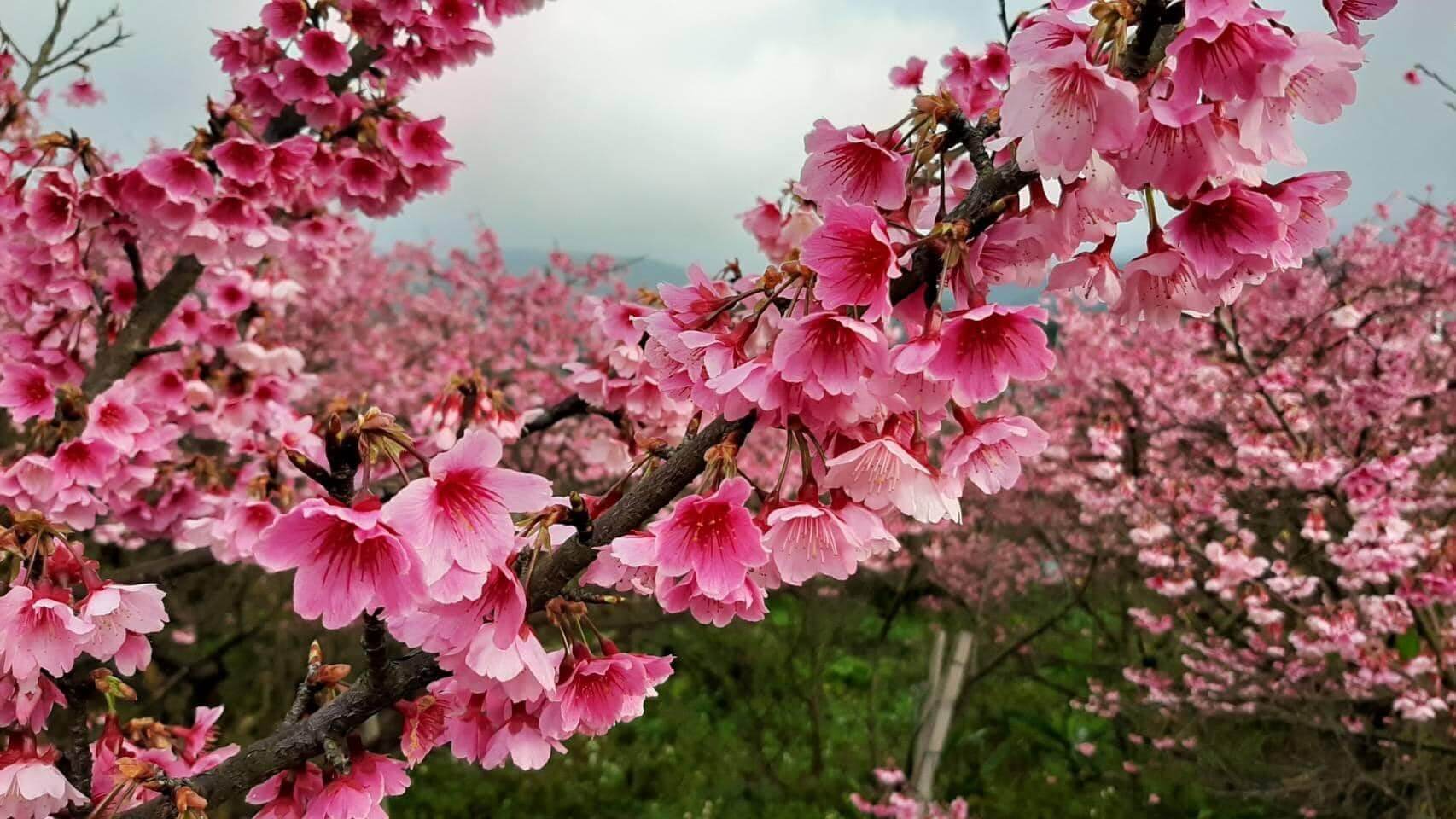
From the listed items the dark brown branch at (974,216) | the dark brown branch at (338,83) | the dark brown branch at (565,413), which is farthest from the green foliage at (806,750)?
the dark brown branch at (974,216)

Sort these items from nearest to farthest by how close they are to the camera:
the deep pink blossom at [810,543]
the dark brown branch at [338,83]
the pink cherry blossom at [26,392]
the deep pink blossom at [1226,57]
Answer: the deep pink blossom at [1226,57], the deep pink blossom at [810,543], the pink cherry blossom at [26,392], the dark brown branch at [338,83]

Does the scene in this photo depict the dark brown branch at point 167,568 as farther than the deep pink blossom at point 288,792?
Yes

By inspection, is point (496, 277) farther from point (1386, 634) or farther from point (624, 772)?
point (1386, 634)

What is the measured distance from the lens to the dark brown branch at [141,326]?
2488mm

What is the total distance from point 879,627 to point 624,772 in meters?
4.80

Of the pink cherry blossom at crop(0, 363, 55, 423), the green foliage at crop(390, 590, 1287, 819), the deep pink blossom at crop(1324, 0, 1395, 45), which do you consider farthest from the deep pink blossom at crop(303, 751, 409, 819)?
the green foliage at crop(390, 590, 1287, 819)

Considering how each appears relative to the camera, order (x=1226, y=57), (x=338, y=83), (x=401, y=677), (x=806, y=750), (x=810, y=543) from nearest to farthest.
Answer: (x=1226, y=57) → (x=810, y=543) → (x=401, y=677) → (x=338, y=83) → (x=806, y=750)

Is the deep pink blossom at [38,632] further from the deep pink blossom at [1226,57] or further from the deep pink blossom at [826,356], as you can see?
the deep pink blossom at [1226,57]

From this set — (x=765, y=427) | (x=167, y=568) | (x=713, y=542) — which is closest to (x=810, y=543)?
(x=713, y=542)

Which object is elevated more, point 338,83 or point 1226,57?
point 338,83

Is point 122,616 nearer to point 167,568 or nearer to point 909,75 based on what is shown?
point 167,568

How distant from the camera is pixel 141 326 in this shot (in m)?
2.56

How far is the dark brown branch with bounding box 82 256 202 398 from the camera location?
8.16 ft

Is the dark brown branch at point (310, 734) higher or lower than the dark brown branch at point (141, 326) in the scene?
lower
